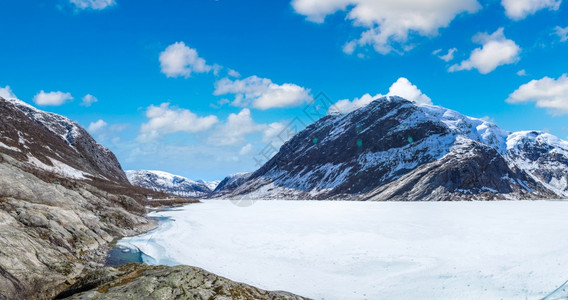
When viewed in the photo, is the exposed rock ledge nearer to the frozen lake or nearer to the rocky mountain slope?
the rocky mountain slope

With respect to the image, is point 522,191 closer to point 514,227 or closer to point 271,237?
point 514,227

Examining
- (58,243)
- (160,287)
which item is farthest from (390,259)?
(58,243)

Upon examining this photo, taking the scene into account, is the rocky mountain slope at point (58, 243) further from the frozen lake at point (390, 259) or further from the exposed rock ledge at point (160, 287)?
the frozen lake at point (390, 259)

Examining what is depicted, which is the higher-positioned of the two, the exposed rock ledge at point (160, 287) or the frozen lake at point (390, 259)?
the exposed rock ledge at point (160, 287)

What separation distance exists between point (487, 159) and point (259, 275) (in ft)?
666

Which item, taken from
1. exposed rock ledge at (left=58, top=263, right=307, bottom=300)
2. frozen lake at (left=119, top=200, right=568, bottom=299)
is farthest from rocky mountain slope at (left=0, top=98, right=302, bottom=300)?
frozen lake at (left=119, top=200, right=568, bottom=299)

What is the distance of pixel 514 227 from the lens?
4328cm

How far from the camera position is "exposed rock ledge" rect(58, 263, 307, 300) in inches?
615

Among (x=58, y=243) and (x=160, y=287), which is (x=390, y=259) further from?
(x=58, y=243)

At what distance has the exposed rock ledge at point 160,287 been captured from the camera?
615 inches

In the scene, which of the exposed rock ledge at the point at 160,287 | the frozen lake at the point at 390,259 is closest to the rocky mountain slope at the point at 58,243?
the exposed rock ledge at the point at 160,287

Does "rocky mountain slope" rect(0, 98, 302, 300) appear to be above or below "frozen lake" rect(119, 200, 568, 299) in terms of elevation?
above

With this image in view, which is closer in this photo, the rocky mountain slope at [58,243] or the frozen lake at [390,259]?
the rocky mountain slope at [58,243]

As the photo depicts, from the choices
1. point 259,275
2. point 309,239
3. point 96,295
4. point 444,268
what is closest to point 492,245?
point 444,268
